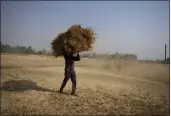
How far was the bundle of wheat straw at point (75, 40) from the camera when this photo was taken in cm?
246

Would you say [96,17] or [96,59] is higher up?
[96,17]

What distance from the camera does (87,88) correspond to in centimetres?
251

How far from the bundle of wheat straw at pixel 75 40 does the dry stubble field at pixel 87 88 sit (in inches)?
4.2

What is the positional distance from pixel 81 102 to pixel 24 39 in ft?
2.85

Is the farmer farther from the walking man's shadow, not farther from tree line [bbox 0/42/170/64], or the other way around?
the walking man's shadow

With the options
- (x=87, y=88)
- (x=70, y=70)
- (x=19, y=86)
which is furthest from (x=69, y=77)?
(x=19, y=86)

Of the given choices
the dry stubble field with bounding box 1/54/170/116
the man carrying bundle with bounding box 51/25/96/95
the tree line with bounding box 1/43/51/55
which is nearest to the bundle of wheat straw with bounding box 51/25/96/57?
the man carrying bundle with bounding box 51/25/96/95

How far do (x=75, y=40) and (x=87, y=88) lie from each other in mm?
464

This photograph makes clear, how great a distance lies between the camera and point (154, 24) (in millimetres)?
2400

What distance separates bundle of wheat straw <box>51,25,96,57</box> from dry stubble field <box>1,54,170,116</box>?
0.11 m

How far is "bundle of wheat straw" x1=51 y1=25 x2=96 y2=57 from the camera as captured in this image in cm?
246

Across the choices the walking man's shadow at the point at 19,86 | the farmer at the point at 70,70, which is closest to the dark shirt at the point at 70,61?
the farmer at the point at 70,70

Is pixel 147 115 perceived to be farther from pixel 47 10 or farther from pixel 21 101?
pixel 47 10

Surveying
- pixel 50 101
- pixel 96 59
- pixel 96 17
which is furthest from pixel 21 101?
pixel 96 17
